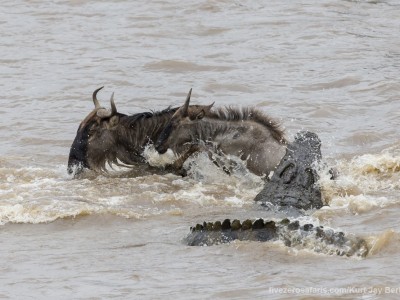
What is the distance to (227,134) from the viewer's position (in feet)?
36.9

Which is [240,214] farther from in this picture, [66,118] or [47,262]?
[66,118]

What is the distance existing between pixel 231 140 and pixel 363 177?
1.35 m

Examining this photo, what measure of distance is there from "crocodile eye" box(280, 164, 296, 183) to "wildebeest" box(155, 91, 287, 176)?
1.11 m

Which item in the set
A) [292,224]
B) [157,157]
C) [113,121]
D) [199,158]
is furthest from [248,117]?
[292,224]

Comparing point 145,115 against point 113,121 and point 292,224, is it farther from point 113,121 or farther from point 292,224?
point 292,224

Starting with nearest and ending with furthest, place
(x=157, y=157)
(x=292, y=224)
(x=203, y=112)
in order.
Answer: (x=292, y=224)
(x=203, y=112)
(x=157, y=157)

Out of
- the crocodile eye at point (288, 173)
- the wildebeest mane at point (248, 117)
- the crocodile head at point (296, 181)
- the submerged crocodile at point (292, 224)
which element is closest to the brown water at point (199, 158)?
the submerged crocodile at point (292, 224)

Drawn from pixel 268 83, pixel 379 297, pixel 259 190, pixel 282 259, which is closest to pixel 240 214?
pixel 259 190

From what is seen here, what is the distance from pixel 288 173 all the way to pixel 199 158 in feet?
5.28

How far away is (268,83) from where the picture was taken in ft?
51.4

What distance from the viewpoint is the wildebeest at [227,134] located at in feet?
36.4

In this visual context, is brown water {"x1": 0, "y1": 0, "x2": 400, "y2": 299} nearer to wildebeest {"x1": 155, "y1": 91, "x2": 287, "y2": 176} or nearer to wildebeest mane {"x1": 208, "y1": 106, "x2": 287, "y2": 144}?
wildebeest {"x1": 155, "y1": 91, "x2": 287, "y2": 176}

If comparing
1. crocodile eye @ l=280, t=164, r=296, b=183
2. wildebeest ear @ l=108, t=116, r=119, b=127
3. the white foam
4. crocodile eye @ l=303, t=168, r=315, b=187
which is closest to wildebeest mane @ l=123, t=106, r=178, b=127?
wildebeest ear @ l=108, t=116, r=119, b=127

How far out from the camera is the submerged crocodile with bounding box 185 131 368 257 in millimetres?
8172
